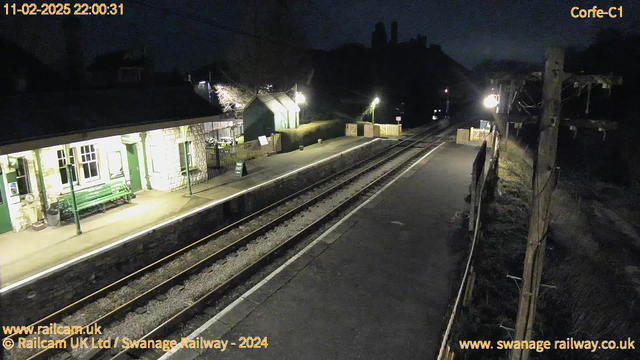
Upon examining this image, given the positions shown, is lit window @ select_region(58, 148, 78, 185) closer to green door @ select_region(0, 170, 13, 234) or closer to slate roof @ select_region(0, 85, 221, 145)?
slate roof @ select_region(0, 85, 221, 145)

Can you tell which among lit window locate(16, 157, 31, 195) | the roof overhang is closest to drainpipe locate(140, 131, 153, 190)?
the roof overhang

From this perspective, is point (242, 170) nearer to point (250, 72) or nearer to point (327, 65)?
point (250, 72)

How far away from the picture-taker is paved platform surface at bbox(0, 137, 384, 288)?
31.0 feet

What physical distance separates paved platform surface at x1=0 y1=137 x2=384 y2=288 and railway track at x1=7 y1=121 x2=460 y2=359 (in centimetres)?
133

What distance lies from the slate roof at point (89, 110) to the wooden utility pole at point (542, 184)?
12026mm

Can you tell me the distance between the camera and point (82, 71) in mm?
17078

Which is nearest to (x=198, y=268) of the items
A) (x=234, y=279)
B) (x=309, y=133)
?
(x=234, y=279)

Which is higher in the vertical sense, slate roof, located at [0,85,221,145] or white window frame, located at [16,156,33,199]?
slate roof, located at [0,85,221,145]

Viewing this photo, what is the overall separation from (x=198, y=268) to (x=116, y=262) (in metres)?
2.12

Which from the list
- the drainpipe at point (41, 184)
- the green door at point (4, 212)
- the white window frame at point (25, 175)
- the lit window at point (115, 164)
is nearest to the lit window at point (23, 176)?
the white window frame at point (25, 175)

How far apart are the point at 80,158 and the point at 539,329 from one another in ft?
46.7

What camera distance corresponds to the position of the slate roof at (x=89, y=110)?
10914 millimetres

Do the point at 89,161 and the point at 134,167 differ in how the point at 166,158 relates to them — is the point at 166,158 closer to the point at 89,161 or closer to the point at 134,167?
the point at 134,167

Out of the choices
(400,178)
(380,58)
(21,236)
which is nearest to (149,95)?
(21,236)
